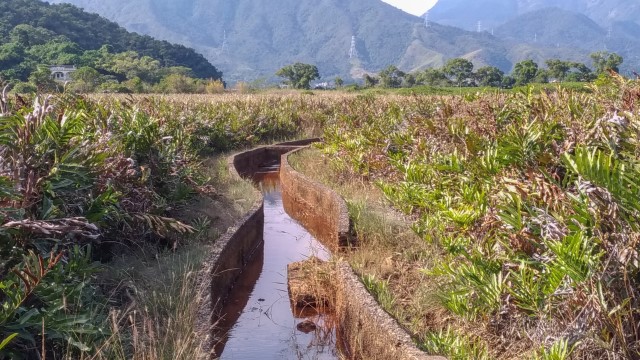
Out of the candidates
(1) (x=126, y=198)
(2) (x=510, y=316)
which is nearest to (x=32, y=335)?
(1) (x=126, y=198)

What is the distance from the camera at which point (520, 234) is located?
4.11 meters

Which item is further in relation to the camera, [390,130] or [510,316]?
[390,130]

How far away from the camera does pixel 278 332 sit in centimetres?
589

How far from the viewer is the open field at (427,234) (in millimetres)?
3545

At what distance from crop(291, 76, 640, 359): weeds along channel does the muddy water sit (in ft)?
2.30

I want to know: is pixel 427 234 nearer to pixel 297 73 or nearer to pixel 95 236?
pixel 95 236

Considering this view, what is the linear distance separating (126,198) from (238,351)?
5.51ft

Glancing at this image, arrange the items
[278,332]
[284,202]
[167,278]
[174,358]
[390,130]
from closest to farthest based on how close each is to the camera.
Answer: [174,358]
[167,278]
[278,332]
[390,130]
[284,202]

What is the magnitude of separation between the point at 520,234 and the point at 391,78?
52480mm

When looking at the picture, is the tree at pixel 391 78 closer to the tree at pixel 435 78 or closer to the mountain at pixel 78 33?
the tree at pixel 435 78

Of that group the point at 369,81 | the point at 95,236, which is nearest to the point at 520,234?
the point at 95,236

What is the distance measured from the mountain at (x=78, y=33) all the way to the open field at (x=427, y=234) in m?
55.7

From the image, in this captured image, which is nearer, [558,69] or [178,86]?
[178,86]

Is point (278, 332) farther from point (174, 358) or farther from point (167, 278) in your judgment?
point (174, 358)
